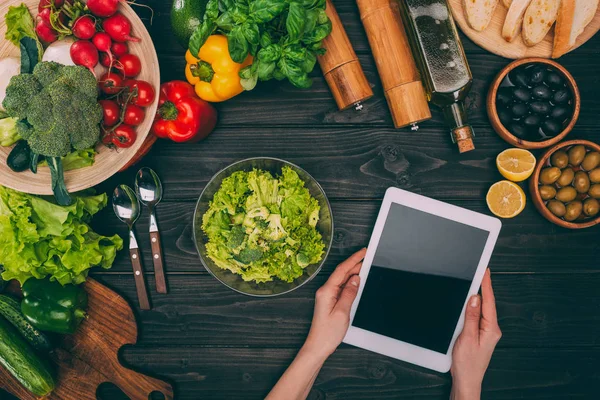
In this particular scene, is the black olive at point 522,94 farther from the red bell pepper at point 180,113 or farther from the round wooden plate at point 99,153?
the round wooden plate at point 99,153

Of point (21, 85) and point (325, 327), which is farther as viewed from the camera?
point (325, 327)

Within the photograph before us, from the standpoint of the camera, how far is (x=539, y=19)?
3.90 ft

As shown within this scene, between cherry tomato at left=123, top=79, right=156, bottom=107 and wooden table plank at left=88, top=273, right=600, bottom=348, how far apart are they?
1.84 feet

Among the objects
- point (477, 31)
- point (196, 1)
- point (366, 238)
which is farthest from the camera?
point (366, 238)

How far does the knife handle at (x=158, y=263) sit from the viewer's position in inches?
52.6

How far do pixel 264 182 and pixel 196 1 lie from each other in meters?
0.51

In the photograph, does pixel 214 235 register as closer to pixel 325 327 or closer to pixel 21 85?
pixel 325 327

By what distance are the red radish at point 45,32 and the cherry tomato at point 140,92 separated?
21 centimetres

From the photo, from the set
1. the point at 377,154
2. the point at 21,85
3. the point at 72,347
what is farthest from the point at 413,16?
the point at 72,347

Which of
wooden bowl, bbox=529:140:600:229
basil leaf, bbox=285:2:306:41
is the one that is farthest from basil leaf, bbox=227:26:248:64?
wooden bowl, bbox=529:140:600:229

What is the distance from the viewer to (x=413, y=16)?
117cm

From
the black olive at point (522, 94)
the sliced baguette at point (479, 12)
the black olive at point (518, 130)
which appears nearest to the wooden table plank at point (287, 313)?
the black olive at point (518, 130)

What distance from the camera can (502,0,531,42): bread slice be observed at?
1185 mm

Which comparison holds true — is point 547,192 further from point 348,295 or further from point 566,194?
point 348,295
